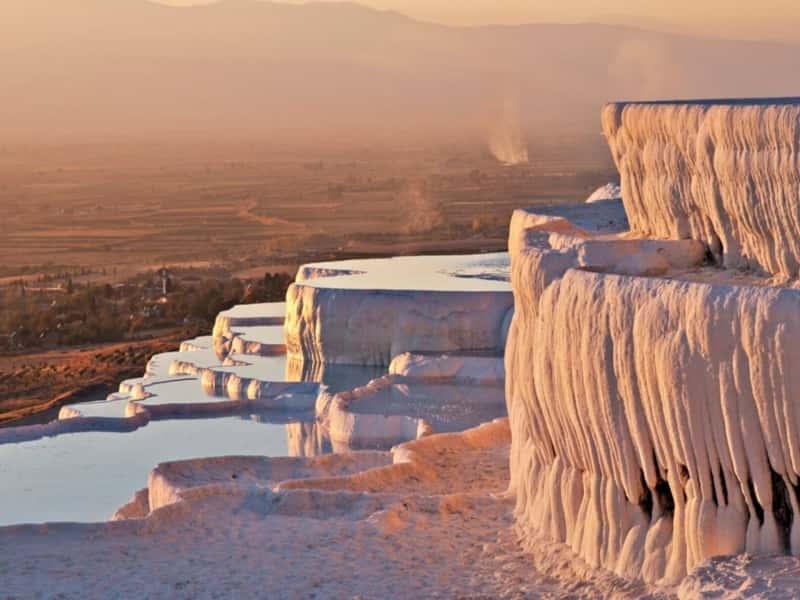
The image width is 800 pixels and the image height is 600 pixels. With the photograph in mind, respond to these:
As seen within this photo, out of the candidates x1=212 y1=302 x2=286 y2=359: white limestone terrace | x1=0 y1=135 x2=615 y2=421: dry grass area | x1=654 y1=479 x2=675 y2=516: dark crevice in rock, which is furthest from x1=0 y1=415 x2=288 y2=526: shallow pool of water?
x1=0 y1=135 x2=615 y2=421: dry grass area

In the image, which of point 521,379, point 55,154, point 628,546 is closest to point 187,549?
point 521,379

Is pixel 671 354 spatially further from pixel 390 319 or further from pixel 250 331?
pixel 250 331

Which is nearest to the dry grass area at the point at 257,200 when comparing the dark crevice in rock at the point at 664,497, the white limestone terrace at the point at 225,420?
the white limestone terrace at the point at 225,420

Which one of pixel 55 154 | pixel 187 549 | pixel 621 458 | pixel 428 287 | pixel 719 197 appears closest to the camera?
pixel 621 458

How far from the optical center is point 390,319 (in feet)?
58.8

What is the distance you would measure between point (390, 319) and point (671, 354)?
10.8 metres

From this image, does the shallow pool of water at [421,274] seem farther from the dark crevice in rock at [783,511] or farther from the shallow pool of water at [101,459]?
the dark crevice in rock at [783,511]

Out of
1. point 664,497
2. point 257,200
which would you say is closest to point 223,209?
point 257,200

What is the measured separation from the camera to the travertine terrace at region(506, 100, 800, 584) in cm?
695

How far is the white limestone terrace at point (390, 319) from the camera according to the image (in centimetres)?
1772

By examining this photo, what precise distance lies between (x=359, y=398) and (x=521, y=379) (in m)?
6.11

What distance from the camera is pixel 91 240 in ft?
222

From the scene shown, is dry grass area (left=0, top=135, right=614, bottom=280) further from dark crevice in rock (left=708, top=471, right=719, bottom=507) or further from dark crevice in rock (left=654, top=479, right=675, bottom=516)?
dark crevice in rock (left=708, top=471, right=719, bottom=507)

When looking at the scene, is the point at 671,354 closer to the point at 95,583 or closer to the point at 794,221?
the point at 794,221
